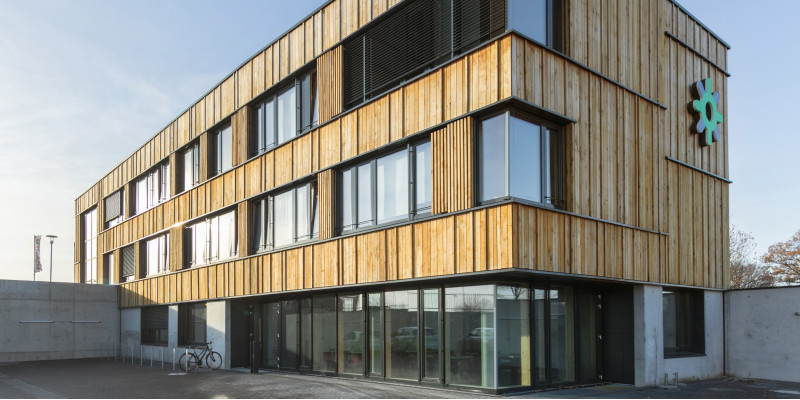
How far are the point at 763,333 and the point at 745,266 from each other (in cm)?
3295

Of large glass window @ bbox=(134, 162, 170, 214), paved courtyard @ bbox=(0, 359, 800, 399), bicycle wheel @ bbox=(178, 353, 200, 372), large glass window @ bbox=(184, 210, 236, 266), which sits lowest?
bicycle wheel @ bbox=(178, 353, 200, 372)

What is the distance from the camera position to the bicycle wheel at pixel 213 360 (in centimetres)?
2272

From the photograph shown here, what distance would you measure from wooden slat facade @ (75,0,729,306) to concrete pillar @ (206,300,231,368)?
0.62 m

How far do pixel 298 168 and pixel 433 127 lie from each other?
6.19 m

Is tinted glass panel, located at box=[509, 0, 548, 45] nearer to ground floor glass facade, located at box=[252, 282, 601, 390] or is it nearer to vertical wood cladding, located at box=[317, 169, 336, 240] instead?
ground floor glass facade, located at box=[252, 282, 601, 390]

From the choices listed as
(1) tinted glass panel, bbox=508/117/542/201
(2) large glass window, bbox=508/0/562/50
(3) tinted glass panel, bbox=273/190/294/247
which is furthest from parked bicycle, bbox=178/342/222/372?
(2) large glass window, bbox=508/0/562/50

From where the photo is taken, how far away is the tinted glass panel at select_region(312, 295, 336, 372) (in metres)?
18.2

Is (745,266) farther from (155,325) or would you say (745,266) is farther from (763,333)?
(155,325)

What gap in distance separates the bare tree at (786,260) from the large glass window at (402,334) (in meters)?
37.9

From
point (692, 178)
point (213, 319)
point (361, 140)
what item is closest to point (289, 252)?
point (361, 140)

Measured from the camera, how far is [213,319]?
23.6m

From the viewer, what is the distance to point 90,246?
131 ft

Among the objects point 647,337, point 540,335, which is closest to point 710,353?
point 647,337

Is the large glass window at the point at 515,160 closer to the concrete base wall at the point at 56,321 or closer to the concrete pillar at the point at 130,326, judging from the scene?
the concrete pillar at the point at 130,326
